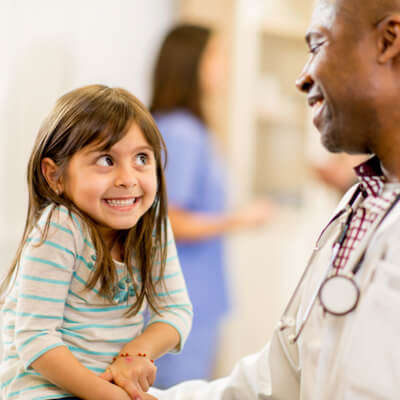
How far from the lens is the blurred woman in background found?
1908 mm

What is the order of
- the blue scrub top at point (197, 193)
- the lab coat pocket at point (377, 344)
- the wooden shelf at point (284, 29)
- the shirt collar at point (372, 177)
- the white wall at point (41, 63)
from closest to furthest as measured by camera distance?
the lab coat pocket at point (377, 344), the shirt collar at point (372, 177), the blue scrub top at point (197, 193), the white wall at point (41, 63), the wooden shelf at point (284, 29)

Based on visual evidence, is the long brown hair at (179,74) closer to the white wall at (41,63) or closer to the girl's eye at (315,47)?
the white wall at (41,63)

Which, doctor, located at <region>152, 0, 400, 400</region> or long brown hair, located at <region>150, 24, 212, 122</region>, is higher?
long brown hair, located at <region>150, 24, 212, 122</region>

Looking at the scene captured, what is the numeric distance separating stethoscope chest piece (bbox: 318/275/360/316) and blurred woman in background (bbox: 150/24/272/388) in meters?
1.23

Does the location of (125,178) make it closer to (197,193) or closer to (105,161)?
(105,161)

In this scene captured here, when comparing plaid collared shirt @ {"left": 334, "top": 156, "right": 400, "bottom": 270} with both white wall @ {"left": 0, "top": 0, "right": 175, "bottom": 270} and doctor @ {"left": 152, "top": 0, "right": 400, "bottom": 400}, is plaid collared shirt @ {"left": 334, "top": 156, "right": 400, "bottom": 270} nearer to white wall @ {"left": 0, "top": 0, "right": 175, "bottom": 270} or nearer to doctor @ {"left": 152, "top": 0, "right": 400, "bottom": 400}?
doctor @ {"left": 152, "top": 0, "right": 400, "bottom": 400}

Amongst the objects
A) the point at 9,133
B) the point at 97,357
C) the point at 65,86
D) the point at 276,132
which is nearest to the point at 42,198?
the point at 97,357

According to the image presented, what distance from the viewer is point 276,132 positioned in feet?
10.5

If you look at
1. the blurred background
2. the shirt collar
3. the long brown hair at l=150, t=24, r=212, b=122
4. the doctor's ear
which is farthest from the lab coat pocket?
the blurred background

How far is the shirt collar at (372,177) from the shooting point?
754mm

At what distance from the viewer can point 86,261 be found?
0.80 meters

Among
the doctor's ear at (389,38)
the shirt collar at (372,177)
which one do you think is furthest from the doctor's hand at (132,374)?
the doctor's ear at (389,38)

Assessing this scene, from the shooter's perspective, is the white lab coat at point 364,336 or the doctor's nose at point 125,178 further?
→ the doctor's nose at point 125,178

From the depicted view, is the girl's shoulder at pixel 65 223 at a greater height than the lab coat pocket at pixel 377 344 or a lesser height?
greater
